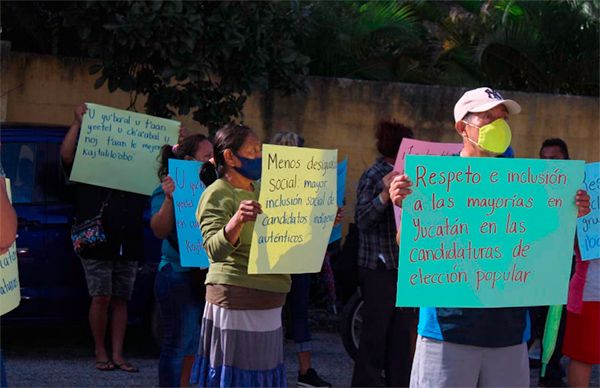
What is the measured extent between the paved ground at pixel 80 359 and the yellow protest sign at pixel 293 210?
104 inches

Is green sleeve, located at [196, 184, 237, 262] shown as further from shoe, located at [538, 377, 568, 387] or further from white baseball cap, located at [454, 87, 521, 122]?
shoe, located at [538, 377, 568, 387]

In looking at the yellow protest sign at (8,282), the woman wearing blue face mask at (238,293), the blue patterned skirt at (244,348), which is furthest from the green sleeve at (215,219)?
the yellow protest sign at (8,282)

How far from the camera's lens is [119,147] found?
7367 mm

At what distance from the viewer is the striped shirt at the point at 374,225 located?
Result: 21.5 feet

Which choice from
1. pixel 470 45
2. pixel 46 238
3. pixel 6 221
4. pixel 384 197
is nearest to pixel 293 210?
pixel 384 197

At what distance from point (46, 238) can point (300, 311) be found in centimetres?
196

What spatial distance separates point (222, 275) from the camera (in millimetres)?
4996

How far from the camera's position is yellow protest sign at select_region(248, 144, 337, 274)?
4852mm

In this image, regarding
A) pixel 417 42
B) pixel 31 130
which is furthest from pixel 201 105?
pixel 417 42

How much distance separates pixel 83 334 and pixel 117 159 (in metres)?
2.11

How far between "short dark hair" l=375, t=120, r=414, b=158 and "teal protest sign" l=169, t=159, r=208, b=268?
131cm

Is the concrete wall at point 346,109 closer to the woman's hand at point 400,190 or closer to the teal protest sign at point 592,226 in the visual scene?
the teal protest sign at point 592,226

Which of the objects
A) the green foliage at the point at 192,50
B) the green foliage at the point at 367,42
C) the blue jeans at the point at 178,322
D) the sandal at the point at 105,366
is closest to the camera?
the blue jeans at the point at 178,322

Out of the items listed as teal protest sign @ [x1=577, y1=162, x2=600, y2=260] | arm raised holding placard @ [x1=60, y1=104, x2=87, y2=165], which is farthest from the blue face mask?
arm raised holding placard @ [x1=60, y1=104, x2=87, y2=165]
